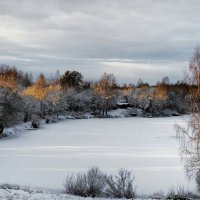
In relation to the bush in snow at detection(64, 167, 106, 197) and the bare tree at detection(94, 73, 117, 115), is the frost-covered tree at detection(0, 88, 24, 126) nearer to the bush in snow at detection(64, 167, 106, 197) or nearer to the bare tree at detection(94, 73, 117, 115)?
the bush in snow at detection(64, 167, 106, 197)

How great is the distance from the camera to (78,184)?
16938 mm

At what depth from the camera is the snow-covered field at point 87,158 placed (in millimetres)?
19703

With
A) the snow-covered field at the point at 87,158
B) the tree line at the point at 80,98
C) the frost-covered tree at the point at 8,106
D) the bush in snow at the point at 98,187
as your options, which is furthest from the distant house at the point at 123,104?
the bush in snow at the point at 98,187

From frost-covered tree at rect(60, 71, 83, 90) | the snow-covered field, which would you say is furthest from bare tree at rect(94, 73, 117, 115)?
the snow-covered field

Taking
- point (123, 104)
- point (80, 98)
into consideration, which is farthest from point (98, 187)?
point (123, 104)

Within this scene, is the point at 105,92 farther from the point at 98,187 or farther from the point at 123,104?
the point at 98,187

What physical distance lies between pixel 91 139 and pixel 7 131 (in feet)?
35.2

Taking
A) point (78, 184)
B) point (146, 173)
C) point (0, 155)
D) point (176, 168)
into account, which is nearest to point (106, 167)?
point (146, 173)

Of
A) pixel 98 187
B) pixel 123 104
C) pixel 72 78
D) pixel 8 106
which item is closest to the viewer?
pixel 98 187

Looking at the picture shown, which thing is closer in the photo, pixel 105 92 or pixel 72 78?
pixel 105 92

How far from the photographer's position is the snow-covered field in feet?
64.6

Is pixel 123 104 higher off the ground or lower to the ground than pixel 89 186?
higher

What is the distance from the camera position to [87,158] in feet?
84.8

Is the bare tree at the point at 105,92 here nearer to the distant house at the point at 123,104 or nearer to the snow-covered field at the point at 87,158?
the distant house at the point at 123,104
